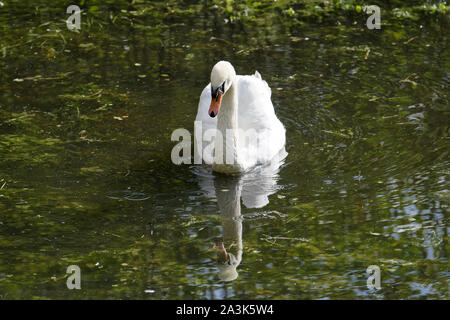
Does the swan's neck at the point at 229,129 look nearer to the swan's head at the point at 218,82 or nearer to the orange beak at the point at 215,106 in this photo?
the swan's head at the point at 218,82

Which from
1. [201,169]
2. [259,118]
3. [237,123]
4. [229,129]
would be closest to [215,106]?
[229,129]

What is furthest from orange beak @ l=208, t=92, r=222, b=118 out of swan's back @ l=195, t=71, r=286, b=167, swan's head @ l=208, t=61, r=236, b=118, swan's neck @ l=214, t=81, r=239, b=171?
swan's back @ l=195, t=71, r=286, b=167

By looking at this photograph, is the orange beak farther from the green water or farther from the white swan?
the green water

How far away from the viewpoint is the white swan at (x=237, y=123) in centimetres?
875

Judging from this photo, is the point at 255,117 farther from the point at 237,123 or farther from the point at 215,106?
the point at 215,106

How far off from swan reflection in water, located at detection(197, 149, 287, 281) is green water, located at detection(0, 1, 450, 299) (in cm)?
4

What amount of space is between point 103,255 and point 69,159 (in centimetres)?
199

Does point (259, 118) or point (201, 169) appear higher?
point (259, 118)

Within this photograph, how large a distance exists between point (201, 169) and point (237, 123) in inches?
24.1

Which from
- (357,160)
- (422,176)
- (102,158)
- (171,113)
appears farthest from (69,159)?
(422,176)

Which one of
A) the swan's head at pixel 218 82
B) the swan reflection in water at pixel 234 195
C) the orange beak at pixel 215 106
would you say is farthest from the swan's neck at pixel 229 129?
the orange beak at pixel 215 106

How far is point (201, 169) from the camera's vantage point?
9.20 m

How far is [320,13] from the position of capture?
1322 centimetres
